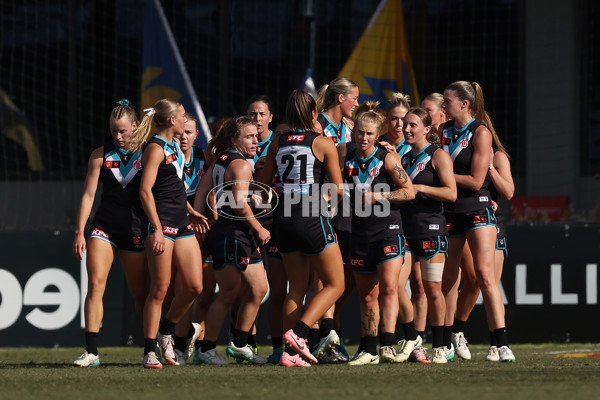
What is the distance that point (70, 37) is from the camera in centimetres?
1755

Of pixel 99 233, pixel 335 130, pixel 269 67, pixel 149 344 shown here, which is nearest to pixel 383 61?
pixel 269 67

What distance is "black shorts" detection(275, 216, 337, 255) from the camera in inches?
300

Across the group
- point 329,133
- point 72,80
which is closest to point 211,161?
point 329,133

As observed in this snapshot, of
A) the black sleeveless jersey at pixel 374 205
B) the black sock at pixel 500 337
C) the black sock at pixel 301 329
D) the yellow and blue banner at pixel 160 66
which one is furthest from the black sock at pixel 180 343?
the yellow and blue banner at pixel 160 66

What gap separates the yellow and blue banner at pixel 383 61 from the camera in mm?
14328

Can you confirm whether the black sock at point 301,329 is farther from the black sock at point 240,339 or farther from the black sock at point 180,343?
the black sock at point 180,343

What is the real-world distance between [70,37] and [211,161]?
946 centimetres

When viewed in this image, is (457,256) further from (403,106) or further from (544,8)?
(544,8)

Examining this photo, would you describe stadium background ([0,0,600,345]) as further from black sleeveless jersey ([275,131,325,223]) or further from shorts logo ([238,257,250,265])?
black sleeveless jersey ([275,131,325,223])

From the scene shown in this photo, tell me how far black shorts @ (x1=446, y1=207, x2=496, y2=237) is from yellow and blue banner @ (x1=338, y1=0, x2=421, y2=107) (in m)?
5.93

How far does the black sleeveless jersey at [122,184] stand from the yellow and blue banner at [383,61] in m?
6.63

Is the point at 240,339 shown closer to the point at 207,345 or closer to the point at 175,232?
the point at 207,345

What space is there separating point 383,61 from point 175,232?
721 cm

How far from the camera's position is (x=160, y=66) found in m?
14.5
